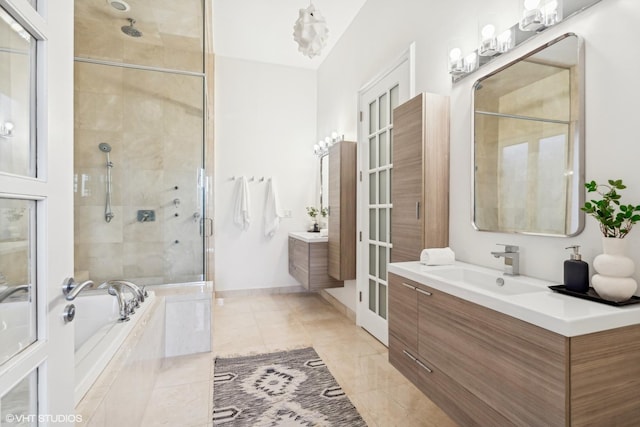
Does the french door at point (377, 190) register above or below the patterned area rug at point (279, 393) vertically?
above

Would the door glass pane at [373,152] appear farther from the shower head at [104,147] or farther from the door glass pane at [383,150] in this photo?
the shower head at [104,147]

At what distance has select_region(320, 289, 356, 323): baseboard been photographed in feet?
11.2

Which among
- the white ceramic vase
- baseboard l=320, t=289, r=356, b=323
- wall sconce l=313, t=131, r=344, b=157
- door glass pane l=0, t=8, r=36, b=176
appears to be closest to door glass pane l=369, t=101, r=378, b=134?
wall sconce l=313, t=131, r=344, b=157

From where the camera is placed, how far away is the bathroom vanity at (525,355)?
900 millimetres

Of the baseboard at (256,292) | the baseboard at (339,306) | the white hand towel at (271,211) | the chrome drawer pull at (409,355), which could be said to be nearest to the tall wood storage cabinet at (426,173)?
the chrome drawer pull at (409,355)

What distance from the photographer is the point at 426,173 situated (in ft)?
6.52

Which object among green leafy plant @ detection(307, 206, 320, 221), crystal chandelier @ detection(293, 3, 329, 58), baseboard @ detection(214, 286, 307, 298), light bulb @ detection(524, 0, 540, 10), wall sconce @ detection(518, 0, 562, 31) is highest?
crystal chandelier @ detection(293, 3, 329, 58)

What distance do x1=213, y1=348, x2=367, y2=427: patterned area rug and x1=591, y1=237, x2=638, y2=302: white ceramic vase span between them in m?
1.35

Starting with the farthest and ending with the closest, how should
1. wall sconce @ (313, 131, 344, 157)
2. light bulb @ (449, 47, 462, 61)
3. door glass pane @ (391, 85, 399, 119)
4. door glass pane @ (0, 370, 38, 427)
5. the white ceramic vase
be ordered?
wall sconce @ (313, 131, 344, 157)
door glass pane @ (391, 85, 399, 119)
light bulb @ (449, 47, 462, 61)
the white ceramic vase
door glass pane @ (0, 370, 38, 427)

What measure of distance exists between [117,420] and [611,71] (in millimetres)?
2435

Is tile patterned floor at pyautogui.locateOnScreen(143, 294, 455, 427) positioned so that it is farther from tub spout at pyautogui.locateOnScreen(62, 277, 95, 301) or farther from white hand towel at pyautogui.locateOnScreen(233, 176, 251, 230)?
tub spout at pyautogui.locateOnScreen(62, 277, 95, 301)

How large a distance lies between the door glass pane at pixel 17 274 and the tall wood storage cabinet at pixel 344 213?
2.74 metres

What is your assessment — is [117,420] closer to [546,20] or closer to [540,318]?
[540,318]

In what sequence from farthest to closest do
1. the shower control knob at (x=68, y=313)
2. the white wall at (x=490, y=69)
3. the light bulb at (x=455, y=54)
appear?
the light bulb at (x=455, y=54)
the white wall at (x=490, y=69)
the shower control knob at (x=68, y=313)
